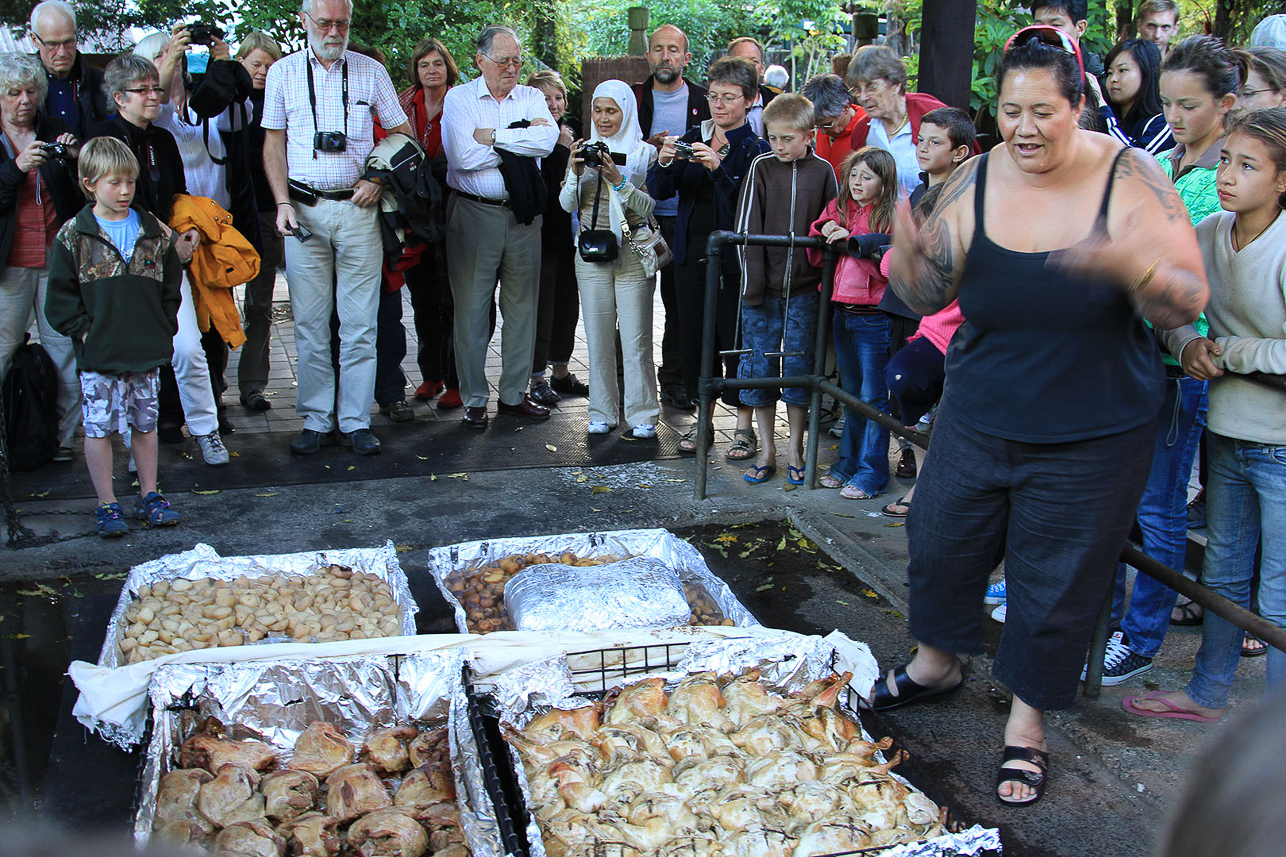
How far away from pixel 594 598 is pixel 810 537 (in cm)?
161

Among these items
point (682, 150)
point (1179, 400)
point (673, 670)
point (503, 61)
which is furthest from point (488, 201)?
point (1179, 400)

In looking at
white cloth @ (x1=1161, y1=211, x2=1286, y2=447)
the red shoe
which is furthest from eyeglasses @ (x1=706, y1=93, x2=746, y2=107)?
white cloth @ (x1=1161, y1=211, x2=1286, y2=447)

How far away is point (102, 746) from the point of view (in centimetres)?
305

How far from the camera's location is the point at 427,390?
22.7 ft

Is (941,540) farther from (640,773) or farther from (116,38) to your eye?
(116,38)

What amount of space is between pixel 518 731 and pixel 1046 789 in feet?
4.76

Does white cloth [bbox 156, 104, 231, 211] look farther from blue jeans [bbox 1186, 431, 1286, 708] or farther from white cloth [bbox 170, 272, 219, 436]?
blue jeans [bbox 1186, 431, 1286, 708]

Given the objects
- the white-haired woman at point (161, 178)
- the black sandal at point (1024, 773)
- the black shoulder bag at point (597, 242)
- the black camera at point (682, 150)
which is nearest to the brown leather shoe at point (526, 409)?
the black shoulder bag at point (597, 242)

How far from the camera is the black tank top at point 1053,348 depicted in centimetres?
256

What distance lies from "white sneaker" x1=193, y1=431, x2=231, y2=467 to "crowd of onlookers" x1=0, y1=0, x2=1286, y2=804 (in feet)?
0.04

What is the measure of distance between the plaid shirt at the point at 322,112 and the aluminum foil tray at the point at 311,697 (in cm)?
324

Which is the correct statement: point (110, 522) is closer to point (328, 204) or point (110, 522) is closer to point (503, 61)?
point (328, 204)

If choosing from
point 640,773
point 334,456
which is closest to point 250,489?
point 334,456

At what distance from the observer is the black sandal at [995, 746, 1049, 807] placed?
9.58 feet
